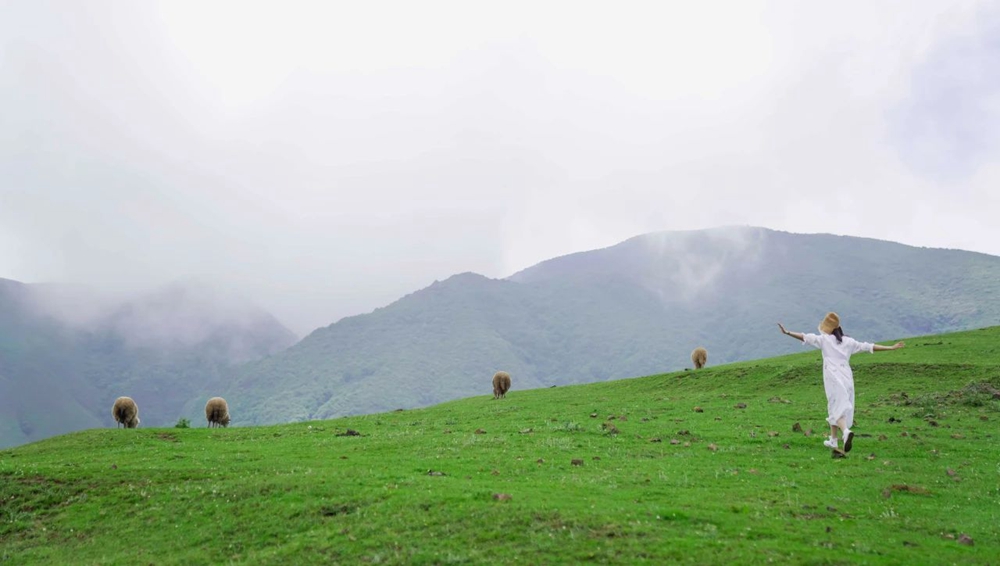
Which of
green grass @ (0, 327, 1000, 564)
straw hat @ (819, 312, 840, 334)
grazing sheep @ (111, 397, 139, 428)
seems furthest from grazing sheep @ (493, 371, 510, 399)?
straw hat @ (819, 312, 840, 334)

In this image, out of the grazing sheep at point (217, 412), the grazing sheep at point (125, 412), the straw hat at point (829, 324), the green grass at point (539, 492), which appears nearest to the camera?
the green grass at point (539, 492)

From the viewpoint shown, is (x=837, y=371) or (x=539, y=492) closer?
(x=539, y=492)

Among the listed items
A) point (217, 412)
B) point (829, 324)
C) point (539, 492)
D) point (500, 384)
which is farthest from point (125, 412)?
point (829, 324)

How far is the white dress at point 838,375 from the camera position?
66.9 feet

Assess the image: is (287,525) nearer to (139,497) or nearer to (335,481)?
(335,481)

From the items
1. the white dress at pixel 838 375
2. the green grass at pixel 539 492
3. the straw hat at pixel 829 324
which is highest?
the straw hat at pixel 829 324

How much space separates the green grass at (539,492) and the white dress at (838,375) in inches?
64.0

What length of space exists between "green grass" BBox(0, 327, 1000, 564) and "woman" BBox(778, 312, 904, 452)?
1.38m

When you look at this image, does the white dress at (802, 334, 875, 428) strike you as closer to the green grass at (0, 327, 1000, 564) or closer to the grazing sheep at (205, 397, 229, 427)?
the green grass at (0, 327, 1000, 564)

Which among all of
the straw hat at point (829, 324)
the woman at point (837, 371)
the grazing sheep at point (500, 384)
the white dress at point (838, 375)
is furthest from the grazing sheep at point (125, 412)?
the straw hat at point (829, 324)

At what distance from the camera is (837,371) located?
67.9 ft

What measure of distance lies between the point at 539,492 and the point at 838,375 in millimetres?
11421

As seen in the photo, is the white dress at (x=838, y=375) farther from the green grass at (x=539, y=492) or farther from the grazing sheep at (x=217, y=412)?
the grazing sheep at (x=217, y=412)

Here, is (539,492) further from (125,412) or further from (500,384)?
(125,412)
